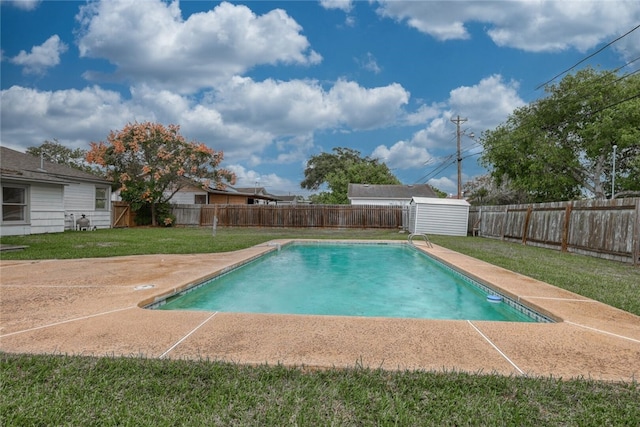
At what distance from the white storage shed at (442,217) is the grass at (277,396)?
48.4 ft

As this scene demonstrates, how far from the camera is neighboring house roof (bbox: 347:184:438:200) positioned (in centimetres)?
2972

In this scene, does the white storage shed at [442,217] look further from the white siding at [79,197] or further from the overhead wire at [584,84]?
the white siding at [79,197]

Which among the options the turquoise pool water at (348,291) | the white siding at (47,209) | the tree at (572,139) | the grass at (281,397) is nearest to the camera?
the grass at (281,397)

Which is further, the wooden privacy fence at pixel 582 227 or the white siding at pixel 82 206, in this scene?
the white siding at pixel 82 206

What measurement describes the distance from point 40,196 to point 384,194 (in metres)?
23.4

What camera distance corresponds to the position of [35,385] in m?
2.06

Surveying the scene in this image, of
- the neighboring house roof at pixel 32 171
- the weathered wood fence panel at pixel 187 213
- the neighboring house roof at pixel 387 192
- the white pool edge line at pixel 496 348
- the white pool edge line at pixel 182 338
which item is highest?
the neighboring house roof at pixel 387 192

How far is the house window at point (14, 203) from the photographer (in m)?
11.5

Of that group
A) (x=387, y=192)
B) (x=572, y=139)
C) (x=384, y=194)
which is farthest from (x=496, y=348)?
(x=387, y=192)

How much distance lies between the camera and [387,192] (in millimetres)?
30688

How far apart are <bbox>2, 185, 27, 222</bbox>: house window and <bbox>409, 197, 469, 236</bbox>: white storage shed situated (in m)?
15.2

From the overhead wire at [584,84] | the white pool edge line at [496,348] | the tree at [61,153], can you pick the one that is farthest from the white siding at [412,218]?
the tree at [61,153]

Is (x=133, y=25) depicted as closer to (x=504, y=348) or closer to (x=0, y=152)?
(x=0, y=152)

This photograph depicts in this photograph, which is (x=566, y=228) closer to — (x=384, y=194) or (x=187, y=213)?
(x=187, y=213)
